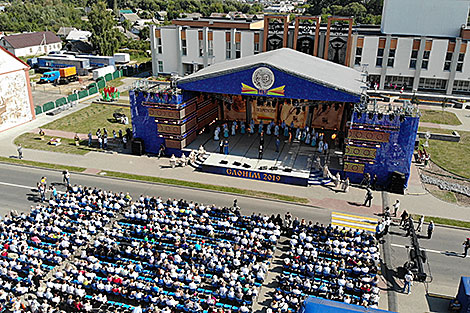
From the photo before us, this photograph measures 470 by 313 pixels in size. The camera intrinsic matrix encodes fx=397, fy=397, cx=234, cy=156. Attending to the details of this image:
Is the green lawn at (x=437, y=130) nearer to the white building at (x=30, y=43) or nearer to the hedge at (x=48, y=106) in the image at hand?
the hedge at (x=48, y=106)

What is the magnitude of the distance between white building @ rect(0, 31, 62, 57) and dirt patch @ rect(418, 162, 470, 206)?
266ft

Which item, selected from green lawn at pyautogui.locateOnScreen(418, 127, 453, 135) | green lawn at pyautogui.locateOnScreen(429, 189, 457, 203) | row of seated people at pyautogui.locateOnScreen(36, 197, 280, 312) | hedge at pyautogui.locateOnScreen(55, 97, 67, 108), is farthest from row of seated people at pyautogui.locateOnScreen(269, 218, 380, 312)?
hedge at pyautogui.locateOnScreen(55, 97, 67, 108)

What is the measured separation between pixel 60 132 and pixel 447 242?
39.5 metres

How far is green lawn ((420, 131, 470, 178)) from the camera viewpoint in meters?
38.1

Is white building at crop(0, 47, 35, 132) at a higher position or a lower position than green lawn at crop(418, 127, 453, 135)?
higher

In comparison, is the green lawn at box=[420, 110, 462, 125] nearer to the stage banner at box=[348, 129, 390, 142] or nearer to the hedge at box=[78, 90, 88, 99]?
the stage banner at box=[348, 129, 390, 142]

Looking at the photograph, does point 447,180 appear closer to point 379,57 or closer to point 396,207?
point 396,207

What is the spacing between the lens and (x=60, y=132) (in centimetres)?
4497

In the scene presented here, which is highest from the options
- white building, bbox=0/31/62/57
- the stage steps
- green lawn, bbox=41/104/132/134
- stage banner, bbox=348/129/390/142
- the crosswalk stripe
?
white building, bbox=0/31/62/57

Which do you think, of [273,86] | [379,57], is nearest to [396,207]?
[273,86]

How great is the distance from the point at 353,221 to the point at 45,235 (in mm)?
20394

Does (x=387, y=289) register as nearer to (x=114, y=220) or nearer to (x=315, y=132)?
(x=114, y=220)

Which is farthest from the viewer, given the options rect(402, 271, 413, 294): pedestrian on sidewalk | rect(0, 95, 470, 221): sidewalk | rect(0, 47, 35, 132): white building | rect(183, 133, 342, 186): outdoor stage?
rect(0, 47, 35, 132): white building

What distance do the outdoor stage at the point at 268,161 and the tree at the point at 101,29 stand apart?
5312cm
